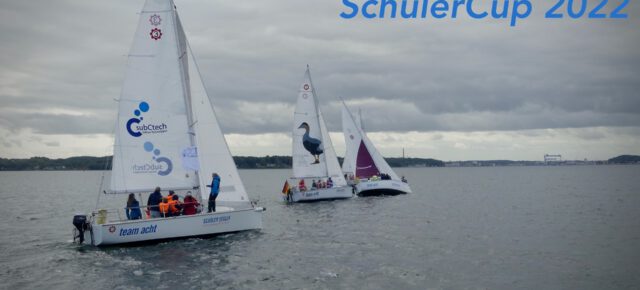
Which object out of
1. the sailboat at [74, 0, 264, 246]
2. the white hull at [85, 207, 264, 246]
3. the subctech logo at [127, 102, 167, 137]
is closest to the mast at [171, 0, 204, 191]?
the sailboat at [74, 0, 264, 246]

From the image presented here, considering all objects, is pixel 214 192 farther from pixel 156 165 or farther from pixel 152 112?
pixel 152 112

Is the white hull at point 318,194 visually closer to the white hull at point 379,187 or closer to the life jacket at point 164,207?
the white hull at point 379,187

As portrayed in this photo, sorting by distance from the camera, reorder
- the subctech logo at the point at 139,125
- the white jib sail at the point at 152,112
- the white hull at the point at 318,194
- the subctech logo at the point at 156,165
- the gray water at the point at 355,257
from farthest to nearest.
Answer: the white hull at the point at 318,194 < the subctech logo at the point at 156,165 < the subctech logo at the point at 139,125 < the white jib sail at the point at 152,112 < the gray water at the point at 355,257

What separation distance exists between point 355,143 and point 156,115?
31.3 metres

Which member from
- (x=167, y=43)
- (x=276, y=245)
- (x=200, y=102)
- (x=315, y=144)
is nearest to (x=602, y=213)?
(x=315, y=144)

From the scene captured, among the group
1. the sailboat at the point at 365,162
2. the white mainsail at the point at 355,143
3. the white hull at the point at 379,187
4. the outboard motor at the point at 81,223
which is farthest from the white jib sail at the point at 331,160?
the outboard motor at the point at 81,223

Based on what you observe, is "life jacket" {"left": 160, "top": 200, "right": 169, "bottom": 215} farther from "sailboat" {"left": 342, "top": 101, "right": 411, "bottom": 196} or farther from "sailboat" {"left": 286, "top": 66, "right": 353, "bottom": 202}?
"sailboat" {"left": 342, "top": 101, "right": 411, "bottom": 196}

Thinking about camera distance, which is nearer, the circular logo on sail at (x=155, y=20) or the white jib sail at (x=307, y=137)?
the circular logo on sail at (x=155, y=20)

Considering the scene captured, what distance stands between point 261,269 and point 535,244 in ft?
40.3

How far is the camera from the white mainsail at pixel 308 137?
46.7m

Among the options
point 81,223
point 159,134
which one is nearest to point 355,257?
point 159,134

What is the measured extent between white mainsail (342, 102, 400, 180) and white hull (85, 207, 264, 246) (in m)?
28.9

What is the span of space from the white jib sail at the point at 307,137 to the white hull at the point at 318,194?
4.79 feet

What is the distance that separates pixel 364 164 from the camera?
176ft
